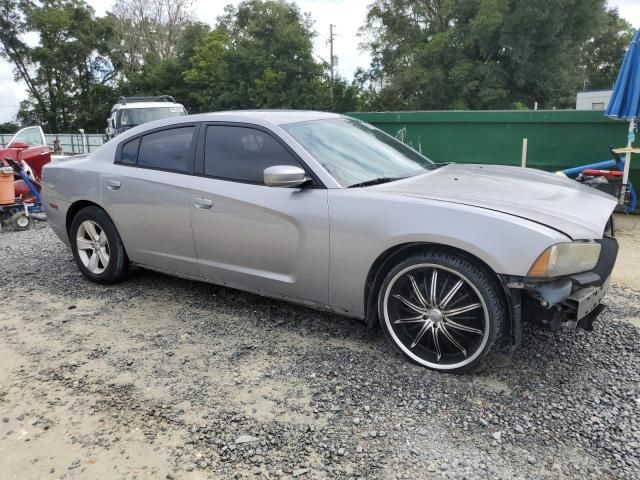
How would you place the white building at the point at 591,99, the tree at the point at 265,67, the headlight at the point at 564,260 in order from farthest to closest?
1. the tree at the point at 265,67
2. the white building at the point at 591,99
3. the headlight at the point at 564,260

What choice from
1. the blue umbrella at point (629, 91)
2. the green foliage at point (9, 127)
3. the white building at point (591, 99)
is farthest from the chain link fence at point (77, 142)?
the blue umbrella at point (629, 91)

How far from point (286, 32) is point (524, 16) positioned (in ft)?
51.1

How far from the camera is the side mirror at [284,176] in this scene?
3.36 meters

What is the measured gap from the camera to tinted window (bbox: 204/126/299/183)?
3.76 metres

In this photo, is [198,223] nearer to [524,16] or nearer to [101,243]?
[101,243]

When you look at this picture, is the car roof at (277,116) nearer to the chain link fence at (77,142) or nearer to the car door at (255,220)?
the car door at (255,220)

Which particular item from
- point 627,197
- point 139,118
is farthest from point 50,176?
point 139,118

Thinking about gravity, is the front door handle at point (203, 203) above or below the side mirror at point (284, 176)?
below

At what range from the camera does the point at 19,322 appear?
166 inches

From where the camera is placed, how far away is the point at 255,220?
3707 mm

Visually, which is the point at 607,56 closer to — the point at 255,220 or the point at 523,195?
the point at 523,195

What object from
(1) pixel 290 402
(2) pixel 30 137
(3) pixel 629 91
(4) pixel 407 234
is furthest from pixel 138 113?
(1) pixel 290 402

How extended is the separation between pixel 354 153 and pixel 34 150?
7660mm

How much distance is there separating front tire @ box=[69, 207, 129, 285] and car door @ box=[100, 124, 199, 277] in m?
0.15
